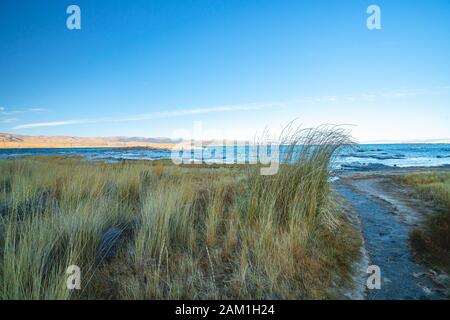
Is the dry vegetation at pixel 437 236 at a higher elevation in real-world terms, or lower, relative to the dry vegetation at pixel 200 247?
lower

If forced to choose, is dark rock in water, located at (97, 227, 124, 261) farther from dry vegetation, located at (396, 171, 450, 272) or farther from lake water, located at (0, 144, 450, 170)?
dry vegetation, located at (396, 171, 450, 272)

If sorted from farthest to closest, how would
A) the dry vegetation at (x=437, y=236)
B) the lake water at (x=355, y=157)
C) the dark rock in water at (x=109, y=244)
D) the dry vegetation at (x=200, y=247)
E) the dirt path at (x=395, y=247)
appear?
the lake water at (x=355, y=157) → the dry vegetation at (x=437, y=236) → the dark rock in water at (x=109, y=244) → the dirt path at (x=395, y=247) → the dry vegetation at (x=200, y=247)

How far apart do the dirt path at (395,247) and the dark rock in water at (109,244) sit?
2.94 meters

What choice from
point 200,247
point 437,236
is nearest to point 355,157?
point 437,236

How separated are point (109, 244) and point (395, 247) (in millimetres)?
4173

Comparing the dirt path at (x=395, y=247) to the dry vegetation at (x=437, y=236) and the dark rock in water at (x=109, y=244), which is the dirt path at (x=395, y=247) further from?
the dark rock in water at (x=109, y=244)

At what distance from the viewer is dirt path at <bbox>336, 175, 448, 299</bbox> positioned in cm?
302

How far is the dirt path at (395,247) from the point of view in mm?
3021

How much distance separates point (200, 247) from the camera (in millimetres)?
3584

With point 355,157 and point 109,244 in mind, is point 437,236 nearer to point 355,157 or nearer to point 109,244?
point 109,244

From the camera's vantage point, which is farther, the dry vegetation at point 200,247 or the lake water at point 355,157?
the lake water at point 355,157

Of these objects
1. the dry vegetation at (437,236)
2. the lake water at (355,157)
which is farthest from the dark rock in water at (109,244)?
the dry vegetation at (437,236)
